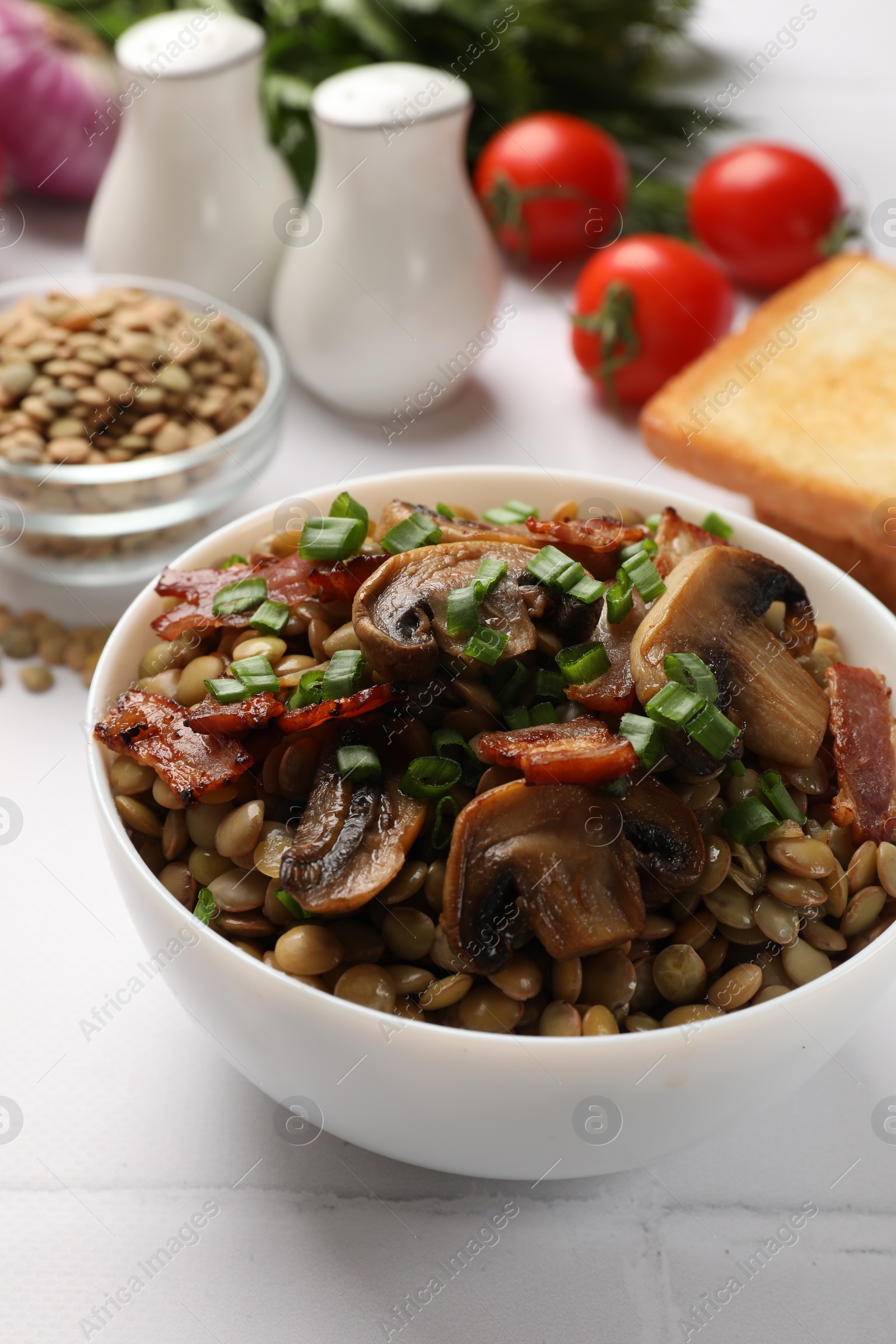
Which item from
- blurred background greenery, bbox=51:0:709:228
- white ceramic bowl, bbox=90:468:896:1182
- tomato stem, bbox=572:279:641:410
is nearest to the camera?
white ceramic bowl, bbox=90:468:896:1182

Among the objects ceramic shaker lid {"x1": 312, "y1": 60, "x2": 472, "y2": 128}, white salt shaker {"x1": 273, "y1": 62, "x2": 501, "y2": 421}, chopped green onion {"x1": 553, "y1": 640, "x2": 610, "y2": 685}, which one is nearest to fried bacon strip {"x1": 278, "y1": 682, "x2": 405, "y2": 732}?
chopped green onion {"x1": 553, "y1": 640, "x2": 610, "y2": 685}

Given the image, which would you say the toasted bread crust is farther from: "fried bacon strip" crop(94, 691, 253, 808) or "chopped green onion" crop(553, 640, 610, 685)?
"fried bacon strip" crop(94, 691, 253, 808)

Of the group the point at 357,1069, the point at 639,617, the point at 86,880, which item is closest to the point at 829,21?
the point at 639,617

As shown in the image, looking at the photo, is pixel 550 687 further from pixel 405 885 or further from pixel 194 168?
pixel 194 168

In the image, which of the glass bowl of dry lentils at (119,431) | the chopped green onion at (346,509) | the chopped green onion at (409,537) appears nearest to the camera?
the chopped green onion at (409,537)

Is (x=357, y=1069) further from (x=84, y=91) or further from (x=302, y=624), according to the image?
(x=84, y=91)

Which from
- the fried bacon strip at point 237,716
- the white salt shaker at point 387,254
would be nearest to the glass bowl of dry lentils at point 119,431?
the white salt shaker at point 387,254

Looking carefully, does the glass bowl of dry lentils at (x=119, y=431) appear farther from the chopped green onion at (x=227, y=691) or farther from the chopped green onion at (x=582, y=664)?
the chopped green onion at (x=582, y=664)
